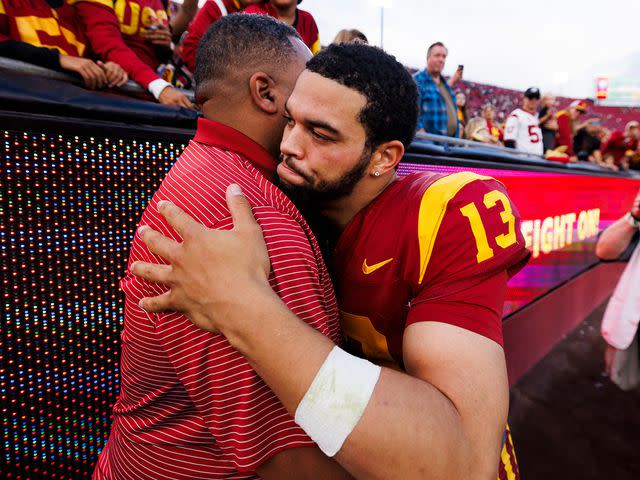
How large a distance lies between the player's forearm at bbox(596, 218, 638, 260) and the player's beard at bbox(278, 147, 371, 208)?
80.4 inches

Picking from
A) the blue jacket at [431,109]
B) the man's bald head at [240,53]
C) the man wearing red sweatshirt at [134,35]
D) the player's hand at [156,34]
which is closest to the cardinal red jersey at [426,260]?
the man's bald head at [240,53]

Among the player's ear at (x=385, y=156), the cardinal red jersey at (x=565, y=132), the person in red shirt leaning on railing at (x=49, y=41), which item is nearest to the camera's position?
the player's ear at (x=385, y=156)

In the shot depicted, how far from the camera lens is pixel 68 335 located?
1.10 meters

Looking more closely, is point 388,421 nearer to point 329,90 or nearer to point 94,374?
point 329,90

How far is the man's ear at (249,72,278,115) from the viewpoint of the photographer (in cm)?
99

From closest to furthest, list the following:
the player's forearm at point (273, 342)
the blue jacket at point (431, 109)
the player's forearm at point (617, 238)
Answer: the player's forearm at point (273, 342) < the player's forearm at point (617, 238) < the blue jacket at point (431, 109)

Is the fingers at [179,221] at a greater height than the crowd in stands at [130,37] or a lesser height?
lesser

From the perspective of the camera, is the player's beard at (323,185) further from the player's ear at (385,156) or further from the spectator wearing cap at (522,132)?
the spectator wearing cap at (522,132)

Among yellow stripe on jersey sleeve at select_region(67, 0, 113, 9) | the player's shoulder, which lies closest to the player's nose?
the player's shoulder

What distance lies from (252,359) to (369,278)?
43 centimetres

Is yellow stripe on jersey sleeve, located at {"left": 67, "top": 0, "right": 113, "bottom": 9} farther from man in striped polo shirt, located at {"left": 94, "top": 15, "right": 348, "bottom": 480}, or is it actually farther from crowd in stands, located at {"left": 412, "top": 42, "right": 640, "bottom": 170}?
crowd in stands, located at {"left": 412, "top": 42, "right": 640, "bottom": 170}

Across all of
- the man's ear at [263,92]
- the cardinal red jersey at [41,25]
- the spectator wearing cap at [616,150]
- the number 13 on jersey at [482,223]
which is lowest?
the spectator wearing cap at [616,150]

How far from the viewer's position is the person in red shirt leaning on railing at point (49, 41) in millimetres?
1324

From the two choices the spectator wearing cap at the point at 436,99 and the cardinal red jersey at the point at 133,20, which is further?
the spectator wearing cap at the point at 436,99
